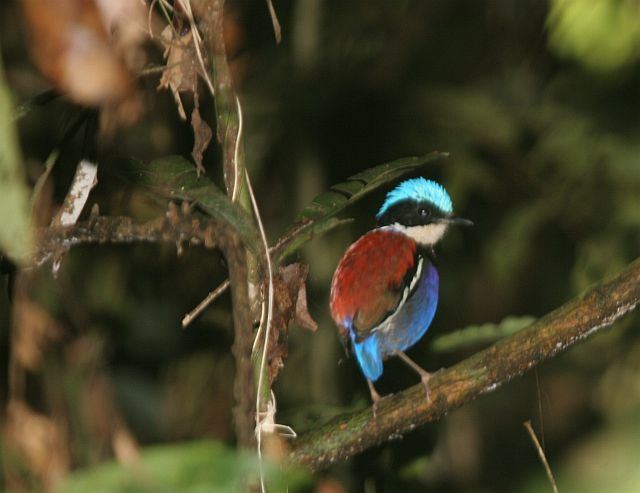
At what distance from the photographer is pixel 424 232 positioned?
12.5ft

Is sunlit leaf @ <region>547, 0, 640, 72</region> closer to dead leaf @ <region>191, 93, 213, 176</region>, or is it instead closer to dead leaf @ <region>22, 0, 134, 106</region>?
dead leaf @ <region>191, 93, 213, 176</region>

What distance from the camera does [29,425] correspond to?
3.08 metres

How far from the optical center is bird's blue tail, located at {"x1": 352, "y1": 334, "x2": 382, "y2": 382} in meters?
3.37

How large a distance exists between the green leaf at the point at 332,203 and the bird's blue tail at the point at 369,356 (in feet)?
3.12

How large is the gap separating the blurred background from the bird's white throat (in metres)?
0.52

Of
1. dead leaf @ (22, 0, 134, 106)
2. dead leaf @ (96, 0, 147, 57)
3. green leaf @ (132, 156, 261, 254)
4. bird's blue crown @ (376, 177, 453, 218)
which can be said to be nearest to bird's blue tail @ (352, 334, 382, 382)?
bird's blue crown @ (376, 177, 453, 218)

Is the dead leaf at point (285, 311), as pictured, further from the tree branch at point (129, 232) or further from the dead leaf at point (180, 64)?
the dead leaf at point (180, 64)

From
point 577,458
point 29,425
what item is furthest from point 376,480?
point 577,458

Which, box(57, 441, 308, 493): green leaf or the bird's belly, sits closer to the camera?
box(57, 441, 308, 493): green leaf

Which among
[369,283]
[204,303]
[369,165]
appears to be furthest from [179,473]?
[369,165]

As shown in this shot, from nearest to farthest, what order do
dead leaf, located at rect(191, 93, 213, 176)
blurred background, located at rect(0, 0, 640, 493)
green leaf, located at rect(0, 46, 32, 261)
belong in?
green leaf, located at rect(0, 46, 32, 261), dead leaf, located at rect(191, 93, 213, 176), blurred background, located at rect(0, 0, 640, 493)

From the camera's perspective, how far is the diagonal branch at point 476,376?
2.38 metres

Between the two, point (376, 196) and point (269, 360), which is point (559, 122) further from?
point (269, 360)

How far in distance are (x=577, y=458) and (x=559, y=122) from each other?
2061mm
